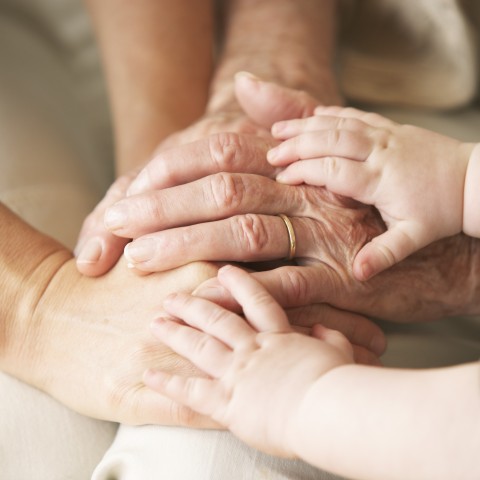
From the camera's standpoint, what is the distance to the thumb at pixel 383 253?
2.86 feet

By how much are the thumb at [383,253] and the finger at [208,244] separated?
110 millimetres

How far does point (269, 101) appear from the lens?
3.38 feet

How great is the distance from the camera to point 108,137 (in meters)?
1.59

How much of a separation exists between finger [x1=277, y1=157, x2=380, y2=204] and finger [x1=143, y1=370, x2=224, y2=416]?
1.07 ft

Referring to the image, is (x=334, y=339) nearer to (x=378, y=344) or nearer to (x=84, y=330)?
(x=378, y=344)

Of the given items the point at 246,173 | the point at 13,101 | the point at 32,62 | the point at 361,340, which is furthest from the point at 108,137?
the point at 361,340

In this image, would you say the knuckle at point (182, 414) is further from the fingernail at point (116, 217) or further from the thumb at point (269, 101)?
the thumb at point (269, 101)

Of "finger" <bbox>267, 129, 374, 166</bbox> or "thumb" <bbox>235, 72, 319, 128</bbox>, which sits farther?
"thumb" <bbox>235, 72, 319, 128</bbox>

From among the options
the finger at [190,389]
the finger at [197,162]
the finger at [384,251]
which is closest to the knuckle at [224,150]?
the finger at [197,162]

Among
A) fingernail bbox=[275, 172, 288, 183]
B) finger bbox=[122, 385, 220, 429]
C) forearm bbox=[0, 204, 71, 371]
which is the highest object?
fingernail bbox=[275, 172, 288, 183]

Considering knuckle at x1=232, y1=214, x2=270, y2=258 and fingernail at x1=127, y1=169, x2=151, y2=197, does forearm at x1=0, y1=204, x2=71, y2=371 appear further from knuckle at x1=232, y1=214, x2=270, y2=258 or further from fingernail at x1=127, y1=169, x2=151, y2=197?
knuckle at x1=232, y1=214, x2=270, y2=258

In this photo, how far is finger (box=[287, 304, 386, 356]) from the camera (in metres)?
0.90

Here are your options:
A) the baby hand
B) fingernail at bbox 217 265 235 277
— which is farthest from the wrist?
fingernail at bbox 217 265 235 277

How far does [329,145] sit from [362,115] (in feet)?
0.42
